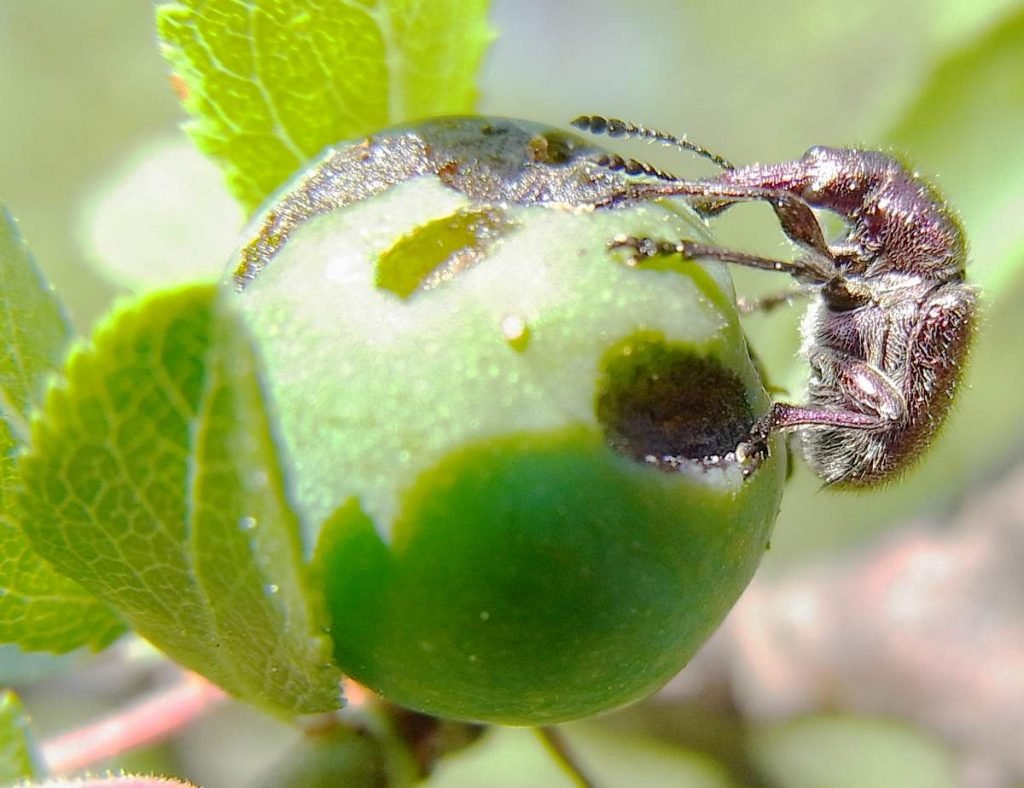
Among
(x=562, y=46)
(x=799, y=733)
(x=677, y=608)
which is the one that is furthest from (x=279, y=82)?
(x=562, y=46)

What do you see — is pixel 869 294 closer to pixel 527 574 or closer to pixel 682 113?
pixel 527 574

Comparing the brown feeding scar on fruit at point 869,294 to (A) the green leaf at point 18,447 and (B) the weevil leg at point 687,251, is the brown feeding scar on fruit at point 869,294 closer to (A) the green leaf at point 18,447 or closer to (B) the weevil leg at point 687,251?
(B) the weevil leg at point 687,251

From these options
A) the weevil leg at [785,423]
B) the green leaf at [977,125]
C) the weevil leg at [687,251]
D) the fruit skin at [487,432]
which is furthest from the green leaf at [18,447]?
the green leaf at [977,125]

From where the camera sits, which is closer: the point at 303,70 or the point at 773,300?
the point at 303,70

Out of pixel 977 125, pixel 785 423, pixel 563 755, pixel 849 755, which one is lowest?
pixel 849 755

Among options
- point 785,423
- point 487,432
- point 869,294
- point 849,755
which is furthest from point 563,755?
point 849,755

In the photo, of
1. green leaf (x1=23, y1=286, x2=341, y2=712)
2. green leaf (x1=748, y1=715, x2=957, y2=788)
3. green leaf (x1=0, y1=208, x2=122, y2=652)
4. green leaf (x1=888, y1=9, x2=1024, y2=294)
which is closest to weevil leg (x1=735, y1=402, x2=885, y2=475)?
green leaf (x1=23, y1=286, x2=341, y2=712)
